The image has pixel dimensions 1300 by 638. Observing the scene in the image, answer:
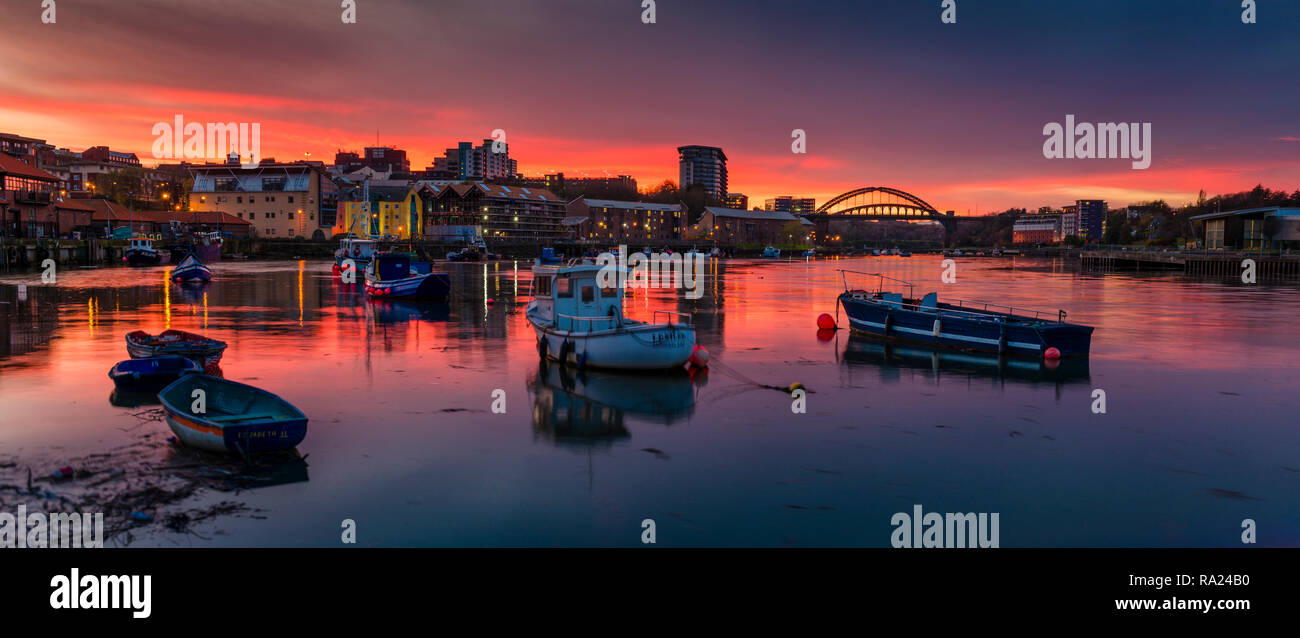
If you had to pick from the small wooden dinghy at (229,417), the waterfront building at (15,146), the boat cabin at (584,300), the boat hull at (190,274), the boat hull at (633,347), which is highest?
the waterfront building at (15,146)

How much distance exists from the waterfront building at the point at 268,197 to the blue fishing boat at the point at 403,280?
101812 mm

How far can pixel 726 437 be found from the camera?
17203 mm

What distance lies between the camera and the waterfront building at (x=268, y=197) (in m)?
142

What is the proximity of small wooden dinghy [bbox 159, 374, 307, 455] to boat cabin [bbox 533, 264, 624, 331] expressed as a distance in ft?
33.2

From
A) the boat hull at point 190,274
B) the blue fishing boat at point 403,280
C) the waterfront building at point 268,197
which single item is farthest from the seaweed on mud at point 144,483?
the waterfront building at point 268,197

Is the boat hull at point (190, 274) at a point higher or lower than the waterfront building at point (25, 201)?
lower

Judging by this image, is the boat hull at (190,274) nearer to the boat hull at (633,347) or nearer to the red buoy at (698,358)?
the boat hull at (633,347)

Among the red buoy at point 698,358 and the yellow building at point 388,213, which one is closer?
the red buoy at point 698,358

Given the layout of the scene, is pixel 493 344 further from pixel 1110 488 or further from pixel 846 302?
pixel 1110 488

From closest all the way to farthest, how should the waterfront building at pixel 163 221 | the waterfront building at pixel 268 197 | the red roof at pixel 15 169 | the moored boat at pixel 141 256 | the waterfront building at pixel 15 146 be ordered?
1. the red roof at pixel 15 169
2. the moored boat at pixel 141 256
3. the waterfront building at pixel 163 221
4. the waterfront building at pixel 268 197
5. the waterfront building at pixel 15 146

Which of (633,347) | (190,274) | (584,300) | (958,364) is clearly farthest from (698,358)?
(190,274)

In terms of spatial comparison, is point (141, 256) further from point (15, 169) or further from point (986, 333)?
point (986, 333)
